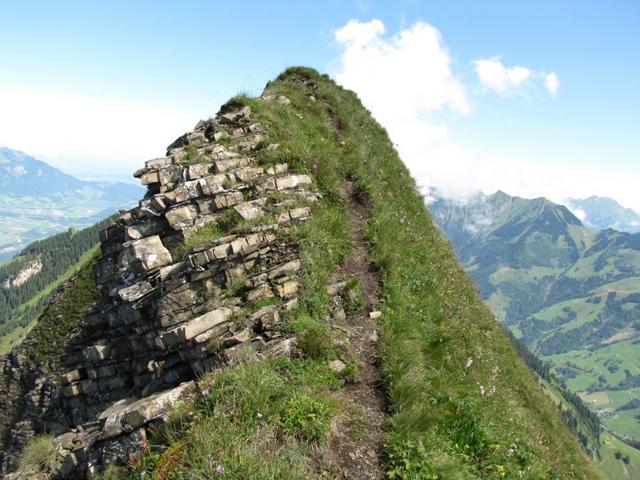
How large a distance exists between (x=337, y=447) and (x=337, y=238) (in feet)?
27.4

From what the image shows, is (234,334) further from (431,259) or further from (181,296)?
(431,259)

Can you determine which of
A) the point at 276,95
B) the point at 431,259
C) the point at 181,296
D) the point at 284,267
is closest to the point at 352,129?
the point at 276,95

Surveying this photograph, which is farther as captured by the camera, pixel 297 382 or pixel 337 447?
pixel 297 382

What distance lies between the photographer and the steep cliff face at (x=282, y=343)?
25.7 ft

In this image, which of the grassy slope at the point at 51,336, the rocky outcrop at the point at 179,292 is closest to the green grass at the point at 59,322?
the grassy slope at the point at 51,336

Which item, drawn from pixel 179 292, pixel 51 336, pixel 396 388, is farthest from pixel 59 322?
pixel 396 388

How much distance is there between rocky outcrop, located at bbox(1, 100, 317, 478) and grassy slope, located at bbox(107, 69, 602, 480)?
3.29 feet

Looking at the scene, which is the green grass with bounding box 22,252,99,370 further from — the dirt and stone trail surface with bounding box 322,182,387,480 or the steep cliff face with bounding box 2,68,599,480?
the dirt and stone trail surface with bounding box 322,182,387,480

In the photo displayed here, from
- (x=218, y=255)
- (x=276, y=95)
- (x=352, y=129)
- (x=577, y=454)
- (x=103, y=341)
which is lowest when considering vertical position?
(x=577, y=454)

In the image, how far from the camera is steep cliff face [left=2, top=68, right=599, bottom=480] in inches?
308

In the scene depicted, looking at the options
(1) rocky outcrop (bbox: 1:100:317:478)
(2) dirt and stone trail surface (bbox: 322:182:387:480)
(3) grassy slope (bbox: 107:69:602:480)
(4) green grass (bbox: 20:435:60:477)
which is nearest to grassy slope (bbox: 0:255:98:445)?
(1) rocky outcrop (bbox: 1:100:317:478)

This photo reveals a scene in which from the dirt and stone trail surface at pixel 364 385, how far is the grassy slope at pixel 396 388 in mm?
260

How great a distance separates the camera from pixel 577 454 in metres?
16.3

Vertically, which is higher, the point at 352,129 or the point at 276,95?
the point at 276,95
